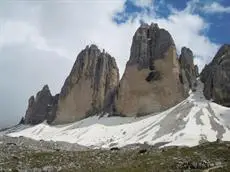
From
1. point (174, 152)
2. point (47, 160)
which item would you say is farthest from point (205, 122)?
point (47, 160)

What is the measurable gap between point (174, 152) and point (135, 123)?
12952 centimetres

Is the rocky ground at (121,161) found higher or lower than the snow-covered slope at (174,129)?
lower

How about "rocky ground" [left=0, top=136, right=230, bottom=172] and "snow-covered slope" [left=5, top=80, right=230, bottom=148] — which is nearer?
"rocky ground" [left=0, top=136, right=230, bottom=172]

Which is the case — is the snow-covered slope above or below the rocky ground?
above

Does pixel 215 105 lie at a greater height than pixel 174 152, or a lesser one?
A: greater

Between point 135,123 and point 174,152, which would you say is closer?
point 174,152

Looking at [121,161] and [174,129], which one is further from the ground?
[174,129]

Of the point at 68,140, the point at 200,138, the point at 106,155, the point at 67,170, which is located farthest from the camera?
the point at 68,140

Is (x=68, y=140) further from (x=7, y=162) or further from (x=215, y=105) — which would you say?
(x=7, y=162)

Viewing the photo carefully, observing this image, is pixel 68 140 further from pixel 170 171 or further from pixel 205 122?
pixel 170 171

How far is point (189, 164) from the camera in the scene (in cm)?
5038

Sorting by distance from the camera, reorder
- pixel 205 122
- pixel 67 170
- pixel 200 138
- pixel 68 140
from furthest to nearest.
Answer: pixel 68 140
pixel 205 122
pixel 200 138
pixel 67 170

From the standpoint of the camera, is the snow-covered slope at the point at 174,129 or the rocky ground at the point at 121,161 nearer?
the rocky ground at the point at 121,161

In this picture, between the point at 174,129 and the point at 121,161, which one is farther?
the point at 174,129
